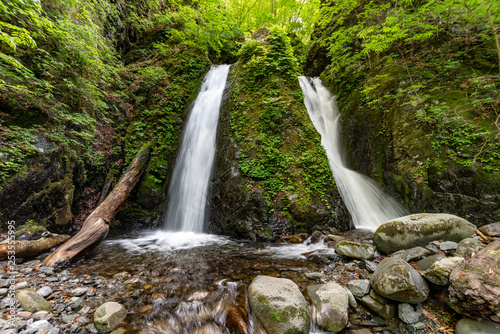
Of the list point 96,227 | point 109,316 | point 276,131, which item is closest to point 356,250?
point 109,316

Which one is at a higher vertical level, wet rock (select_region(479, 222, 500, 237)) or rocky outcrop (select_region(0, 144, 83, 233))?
rocky outcrop (select_region(0, 144, 83, 233))

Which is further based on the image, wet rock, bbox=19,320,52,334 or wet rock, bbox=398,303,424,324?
wet rock, bbox=398,303,424,324

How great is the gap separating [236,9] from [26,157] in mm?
12607

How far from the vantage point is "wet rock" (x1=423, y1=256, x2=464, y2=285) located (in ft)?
7.09

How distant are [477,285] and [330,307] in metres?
1.46

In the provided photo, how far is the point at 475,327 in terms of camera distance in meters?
1.78

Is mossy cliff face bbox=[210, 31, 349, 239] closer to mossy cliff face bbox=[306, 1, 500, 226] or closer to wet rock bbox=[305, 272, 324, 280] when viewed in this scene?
wet rock bbox=[305, 272, 324, 280]

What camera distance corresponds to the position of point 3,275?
8.83 ft

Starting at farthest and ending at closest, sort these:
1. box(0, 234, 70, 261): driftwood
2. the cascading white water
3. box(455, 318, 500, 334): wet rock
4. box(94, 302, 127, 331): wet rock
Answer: the cascading white water
box(0, 234, 70, 261): driftwood
box(94, 302, 127, 331): wet rock
box(455, 318, 500, 334): wet rock

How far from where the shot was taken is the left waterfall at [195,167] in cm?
638

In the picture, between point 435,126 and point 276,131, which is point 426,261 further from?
point 435,126

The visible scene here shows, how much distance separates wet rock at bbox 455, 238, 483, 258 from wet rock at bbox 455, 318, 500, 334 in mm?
1050

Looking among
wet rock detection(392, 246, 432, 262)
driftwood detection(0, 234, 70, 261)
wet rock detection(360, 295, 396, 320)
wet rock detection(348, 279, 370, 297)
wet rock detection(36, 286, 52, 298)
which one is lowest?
wet rock detection(360, 295, 396, 320)

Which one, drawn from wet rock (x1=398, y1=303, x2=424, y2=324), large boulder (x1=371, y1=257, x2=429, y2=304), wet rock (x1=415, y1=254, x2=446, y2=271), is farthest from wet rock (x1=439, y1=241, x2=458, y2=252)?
wet rock (x1=398, y1=303, x2=424, y2=324)
